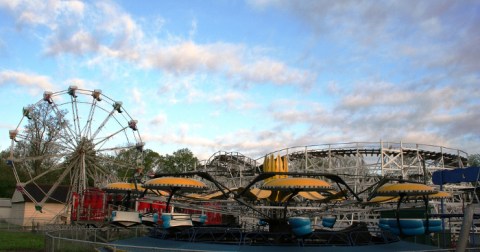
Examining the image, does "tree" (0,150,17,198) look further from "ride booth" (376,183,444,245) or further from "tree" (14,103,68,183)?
"ride booth" (376,183,444,245)

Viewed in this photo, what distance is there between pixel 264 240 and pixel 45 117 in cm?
3461

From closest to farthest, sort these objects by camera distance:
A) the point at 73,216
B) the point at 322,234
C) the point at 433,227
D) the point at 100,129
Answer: the point at 322,234
the point at 433,227
the point at 73,216
the point at 100,129

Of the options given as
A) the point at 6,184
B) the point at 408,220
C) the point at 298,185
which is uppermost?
the point at 6,184

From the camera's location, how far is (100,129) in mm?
38250

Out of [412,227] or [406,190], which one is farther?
[412,227]

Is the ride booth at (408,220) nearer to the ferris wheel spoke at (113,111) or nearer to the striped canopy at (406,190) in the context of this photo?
the striped canopy at (406,190)

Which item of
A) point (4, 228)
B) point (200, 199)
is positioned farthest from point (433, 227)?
point (4, 228)

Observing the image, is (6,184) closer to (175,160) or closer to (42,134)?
(42,134)

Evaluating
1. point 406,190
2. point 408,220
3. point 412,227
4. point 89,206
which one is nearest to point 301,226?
point 406,190

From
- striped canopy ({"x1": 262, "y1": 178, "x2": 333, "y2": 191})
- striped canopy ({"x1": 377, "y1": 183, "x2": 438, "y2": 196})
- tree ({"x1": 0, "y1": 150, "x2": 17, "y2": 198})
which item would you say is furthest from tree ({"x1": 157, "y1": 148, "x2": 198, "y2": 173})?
striped canopy ({"x1": 262, "y1": 178, "x2": 333, "y2": 191})

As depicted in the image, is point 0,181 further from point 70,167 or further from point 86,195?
point 86,195

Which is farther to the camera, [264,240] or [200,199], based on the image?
[200,199]

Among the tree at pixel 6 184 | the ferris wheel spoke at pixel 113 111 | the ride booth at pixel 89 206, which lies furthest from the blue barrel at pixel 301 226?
the tree at pixel 6 184

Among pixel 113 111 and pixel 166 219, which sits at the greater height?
pixel 113 111
